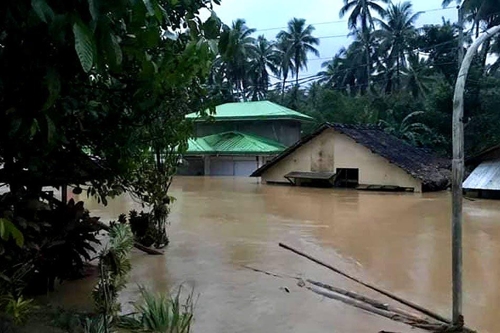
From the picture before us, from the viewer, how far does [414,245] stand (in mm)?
10648

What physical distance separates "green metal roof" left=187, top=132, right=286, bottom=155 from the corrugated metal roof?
13.6 meters

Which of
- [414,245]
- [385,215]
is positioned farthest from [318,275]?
[385,215]

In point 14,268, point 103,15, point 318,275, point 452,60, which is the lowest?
point 318,275

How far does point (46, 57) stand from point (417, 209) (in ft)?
53.5

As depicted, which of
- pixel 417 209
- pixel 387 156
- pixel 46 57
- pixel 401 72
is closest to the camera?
pixel 46 57

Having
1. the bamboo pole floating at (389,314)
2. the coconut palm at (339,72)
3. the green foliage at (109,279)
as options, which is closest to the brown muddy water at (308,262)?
the bamboo pole floating at (389,314)

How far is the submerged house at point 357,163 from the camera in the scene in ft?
78.4

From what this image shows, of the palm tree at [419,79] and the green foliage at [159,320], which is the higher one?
the palm tree at [419,79]

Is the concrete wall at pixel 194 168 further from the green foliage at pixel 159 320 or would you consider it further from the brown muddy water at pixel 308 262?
the green foliage at pixel 159 320

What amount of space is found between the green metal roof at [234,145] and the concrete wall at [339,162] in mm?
4008

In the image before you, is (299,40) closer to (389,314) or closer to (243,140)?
(243,140)

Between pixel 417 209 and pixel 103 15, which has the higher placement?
pixel 103 15

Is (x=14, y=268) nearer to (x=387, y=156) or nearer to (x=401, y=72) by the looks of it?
(x=387, y=156)

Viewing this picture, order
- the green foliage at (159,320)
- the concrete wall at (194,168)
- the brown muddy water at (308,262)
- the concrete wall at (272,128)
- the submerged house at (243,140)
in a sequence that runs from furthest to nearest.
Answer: the concrete wall at (194,168) < the concrete wall at (272,128) < the submerged house at (243,140) < the brown muddy water at (308,262) < the green foliage at (159,320)
